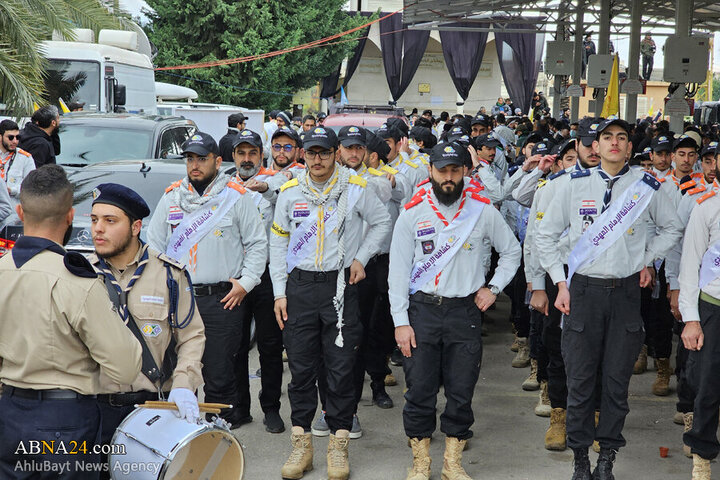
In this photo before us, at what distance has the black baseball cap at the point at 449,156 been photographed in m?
5.71

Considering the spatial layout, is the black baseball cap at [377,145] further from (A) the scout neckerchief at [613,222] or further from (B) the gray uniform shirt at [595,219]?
(A) the scout neckerchief at [613,222]

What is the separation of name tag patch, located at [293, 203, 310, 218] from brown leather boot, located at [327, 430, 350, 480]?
1.46 m

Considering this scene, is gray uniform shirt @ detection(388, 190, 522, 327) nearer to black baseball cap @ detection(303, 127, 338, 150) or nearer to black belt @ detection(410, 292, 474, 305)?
black belt @ detection(410, 292, 474, 305)

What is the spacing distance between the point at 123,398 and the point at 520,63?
42515 millimetres

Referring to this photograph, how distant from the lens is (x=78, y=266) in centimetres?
353

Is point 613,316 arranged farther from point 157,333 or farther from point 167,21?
point 167,21

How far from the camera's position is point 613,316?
217 inches

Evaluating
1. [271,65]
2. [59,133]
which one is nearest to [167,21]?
[271,65]

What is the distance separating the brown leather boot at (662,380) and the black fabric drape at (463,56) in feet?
124

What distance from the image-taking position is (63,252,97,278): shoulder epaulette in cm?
350

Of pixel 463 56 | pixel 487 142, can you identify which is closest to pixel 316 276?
pixel 487 142

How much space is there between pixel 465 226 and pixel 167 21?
28680 mm

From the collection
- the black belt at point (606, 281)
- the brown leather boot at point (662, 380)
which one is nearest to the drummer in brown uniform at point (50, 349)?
the black belt at point (606, 281)

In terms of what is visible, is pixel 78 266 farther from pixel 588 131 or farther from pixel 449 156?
pixel 588 131
